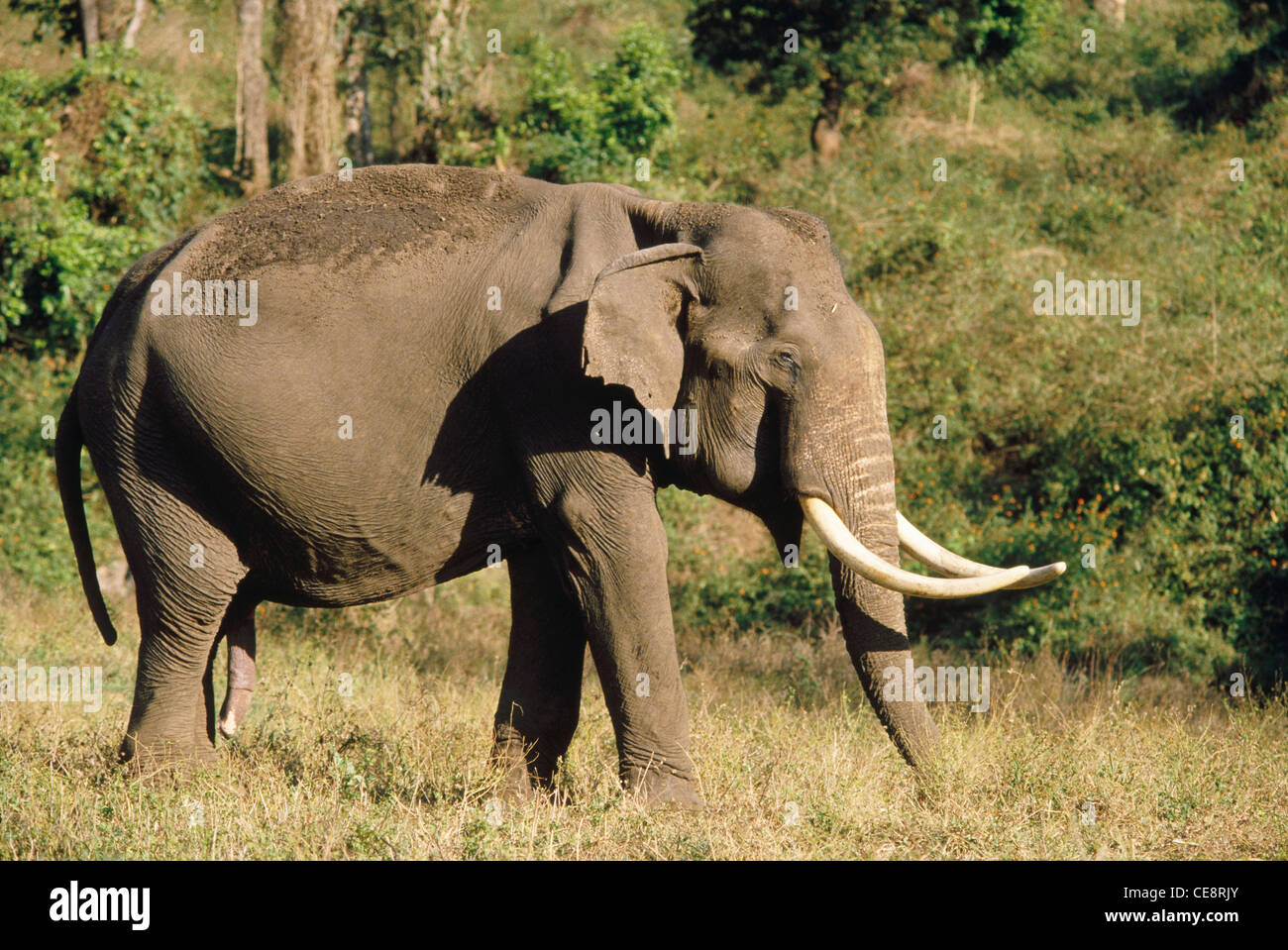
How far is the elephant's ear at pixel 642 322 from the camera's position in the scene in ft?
17.9

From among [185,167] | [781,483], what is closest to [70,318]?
[185,167]

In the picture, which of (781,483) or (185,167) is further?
(185,167)

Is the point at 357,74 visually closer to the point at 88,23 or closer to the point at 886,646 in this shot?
the point at 88,23

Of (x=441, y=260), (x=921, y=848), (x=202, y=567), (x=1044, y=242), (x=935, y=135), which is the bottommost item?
(x=921, y=848)

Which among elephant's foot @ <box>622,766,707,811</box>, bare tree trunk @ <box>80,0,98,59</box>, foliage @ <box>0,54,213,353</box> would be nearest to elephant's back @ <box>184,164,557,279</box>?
Answer: elephant's foot @ <box>622,766,707,811</box>

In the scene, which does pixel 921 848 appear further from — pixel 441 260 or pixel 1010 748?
pixel 441 260

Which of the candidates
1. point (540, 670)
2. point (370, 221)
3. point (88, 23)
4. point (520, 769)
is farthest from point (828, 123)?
point (520, 769)

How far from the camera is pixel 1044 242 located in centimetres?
1680

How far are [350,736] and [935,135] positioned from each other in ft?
49.9

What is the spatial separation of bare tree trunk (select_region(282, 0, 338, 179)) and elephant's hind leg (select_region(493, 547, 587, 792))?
10210 millimetres

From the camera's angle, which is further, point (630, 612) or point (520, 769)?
point (520, 769)

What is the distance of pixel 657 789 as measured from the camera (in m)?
5.89

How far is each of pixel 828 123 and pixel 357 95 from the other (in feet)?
20.2

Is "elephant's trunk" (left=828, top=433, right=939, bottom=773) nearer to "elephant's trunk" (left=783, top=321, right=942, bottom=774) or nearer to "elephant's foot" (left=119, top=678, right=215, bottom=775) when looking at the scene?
"elephant's trunk" (left=783, top=321, right=942, bottom=774)
